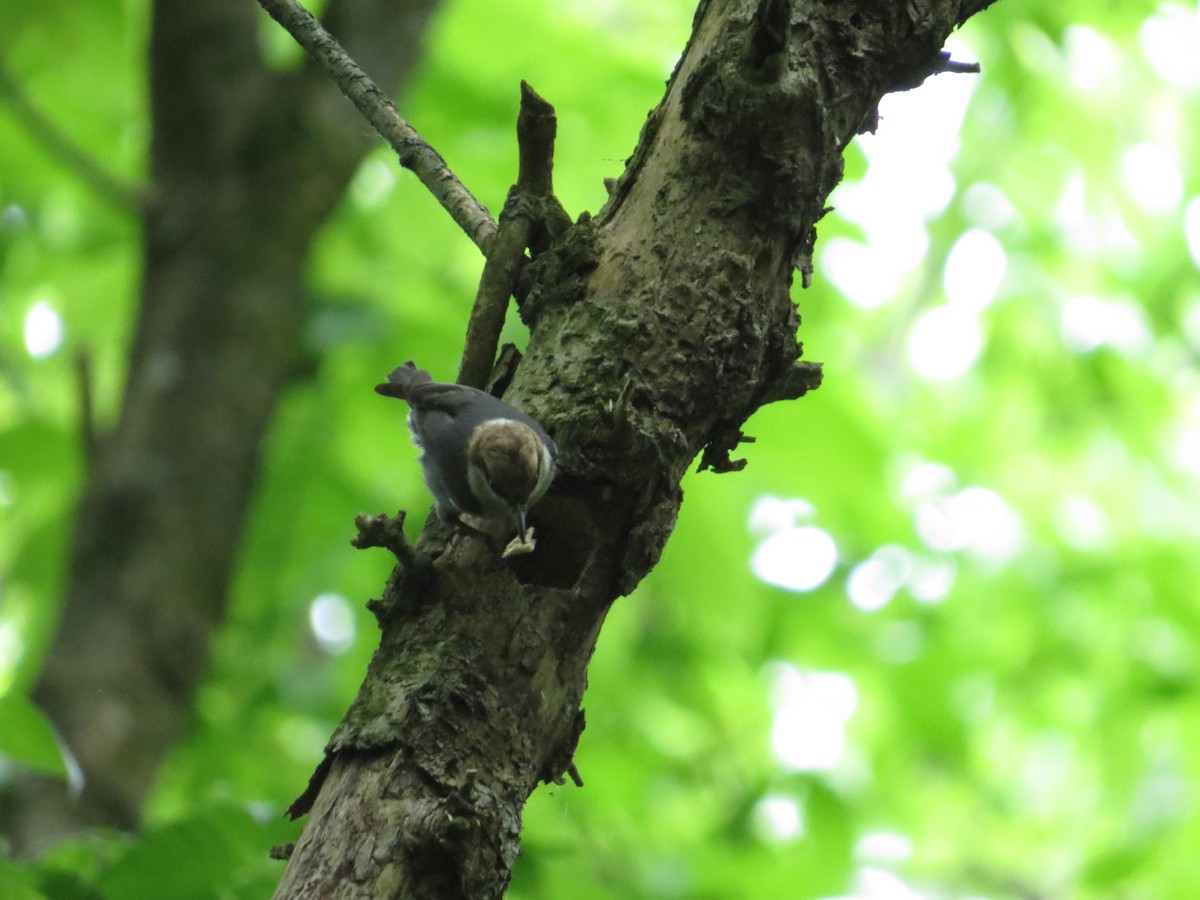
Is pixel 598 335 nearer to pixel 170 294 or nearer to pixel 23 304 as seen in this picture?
pixel 170 294

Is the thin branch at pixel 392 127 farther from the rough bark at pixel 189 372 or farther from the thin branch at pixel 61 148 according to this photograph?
the thin branch at pixel 61 148

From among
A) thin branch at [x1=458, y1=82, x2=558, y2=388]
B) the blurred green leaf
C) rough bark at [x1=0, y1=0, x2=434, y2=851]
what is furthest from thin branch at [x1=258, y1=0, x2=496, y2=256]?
rough bark at [x1=0, y1=0, x2=434, y2=851]

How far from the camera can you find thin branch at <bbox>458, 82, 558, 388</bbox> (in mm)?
1417

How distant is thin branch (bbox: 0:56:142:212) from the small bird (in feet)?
7.66

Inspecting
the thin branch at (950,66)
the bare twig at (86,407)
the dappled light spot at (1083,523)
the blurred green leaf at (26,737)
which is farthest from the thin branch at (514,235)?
the dappled light spot at (1083,523)

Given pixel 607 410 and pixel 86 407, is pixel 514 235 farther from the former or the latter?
pixel 86 407

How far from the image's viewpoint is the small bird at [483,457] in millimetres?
1229

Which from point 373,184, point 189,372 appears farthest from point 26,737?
point 373,184

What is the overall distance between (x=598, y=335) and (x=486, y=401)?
0.54 feet

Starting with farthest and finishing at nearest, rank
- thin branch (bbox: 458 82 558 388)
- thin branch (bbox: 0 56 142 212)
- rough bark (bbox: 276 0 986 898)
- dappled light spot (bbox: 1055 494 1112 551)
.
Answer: dappled light spot (bbox: 1055 494 1112 551), thin branch (bbox: 0 56 142 212), thin branch (bbox: 458 82 558 388), rough bark (bbox: 276 0 986 898)

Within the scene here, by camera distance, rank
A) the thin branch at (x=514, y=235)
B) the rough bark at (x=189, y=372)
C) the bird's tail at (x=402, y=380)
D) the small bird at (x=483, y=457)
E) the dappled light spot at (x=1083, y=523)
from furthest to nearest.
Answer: the dappled light spot at (x=1083, y=523), the rough bark at (x=189, y=372), the bird's tail at (x=402, y=380), the thin branch at (x=514, y=235), the small bird at (x=483, y=457)

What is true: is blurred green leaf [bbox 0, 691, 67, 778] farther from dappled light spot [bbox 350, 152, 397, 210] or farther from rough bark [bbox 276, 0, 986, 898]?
dappled light spot [bbox 350, 152, 397, 210]

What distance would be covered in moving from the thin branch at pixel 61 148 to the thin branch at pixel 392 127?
2228 millimetres

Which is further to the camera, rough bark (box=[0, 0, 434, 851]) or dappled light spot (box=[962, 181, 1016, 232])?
dappled light spot (box=[962, 181, 1016, 232])
